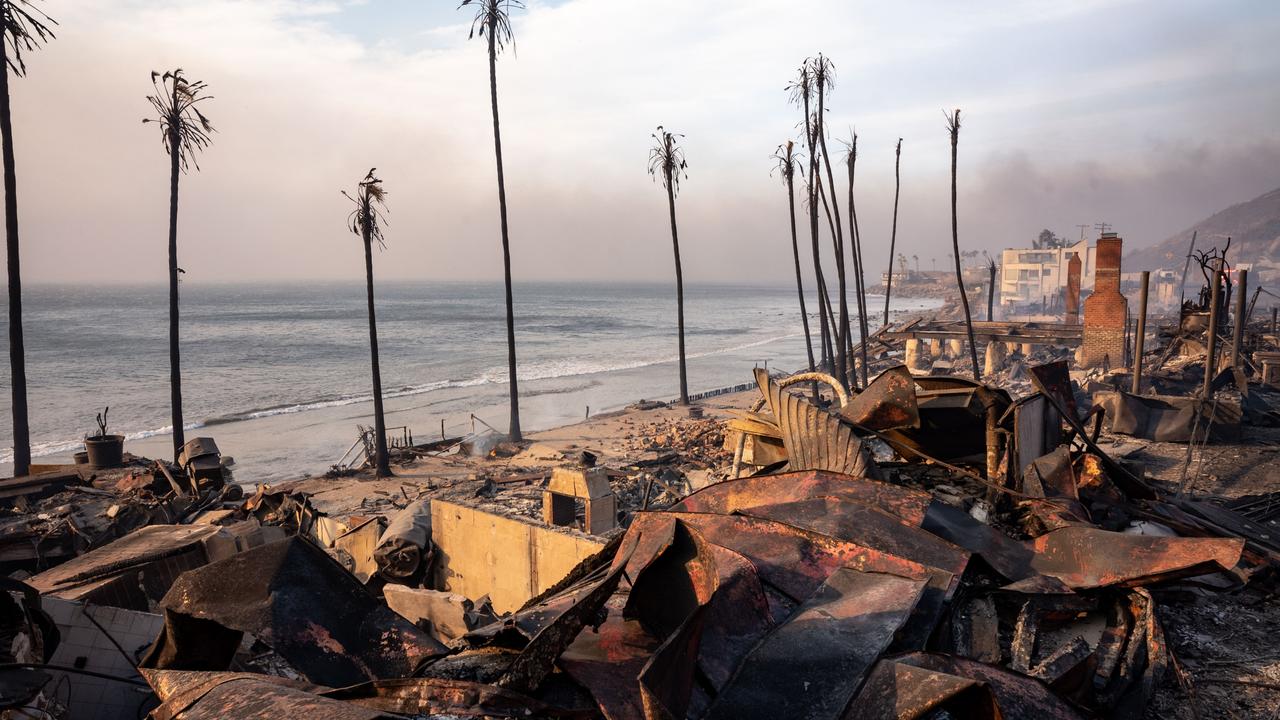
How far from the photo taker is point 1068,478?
4.88 meters

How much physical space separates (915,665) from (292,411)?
35.9m

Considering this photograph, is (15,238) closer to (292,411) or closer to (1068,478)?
(292,411)

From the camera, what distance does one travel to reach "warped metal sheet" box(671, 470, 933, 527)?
4.06m

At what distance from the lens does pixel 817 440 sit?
561cm

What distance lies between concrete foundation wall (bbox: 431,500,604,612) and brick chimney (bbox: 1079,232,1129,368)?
23158 mm

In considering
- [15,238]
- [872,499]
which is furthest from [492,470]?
[872,499]

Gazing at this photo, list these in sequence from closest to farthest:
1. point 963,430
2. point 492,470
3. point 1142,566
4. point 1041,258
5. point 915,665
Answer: point 915,665, point 1142,566, point 963,430, point 492,470, point 1041,258

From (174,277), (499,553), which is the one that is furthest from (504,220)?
(499,553)

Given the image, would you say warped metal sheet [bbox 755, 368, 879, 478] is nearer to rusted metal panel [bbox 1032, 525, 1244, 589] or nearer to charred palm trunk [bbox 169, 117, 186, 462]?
rusted metal panel [bbox 1032, 525, 1244, 589]

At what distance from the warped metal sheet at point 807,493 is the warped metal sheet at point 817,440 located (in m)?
0.69

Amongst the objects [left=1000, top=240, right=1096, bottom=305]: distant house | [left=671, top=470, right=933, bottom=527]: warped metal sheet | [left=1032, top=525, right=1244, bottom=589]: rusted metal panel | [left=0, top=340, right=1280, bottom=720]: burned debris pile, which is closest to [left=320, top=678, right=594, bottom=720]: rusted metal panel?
[left=0, top=340, right=1280, bottom=720]: burned debris pile

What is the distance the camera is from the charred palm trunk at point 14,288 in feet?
52.9

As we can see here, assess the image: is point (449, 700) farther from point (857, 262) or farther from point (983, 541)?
point (857, 262)

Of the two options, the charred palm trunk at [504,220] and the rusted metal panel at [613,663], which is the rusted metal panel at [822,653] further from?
the charred palm trunk at [504,220]
